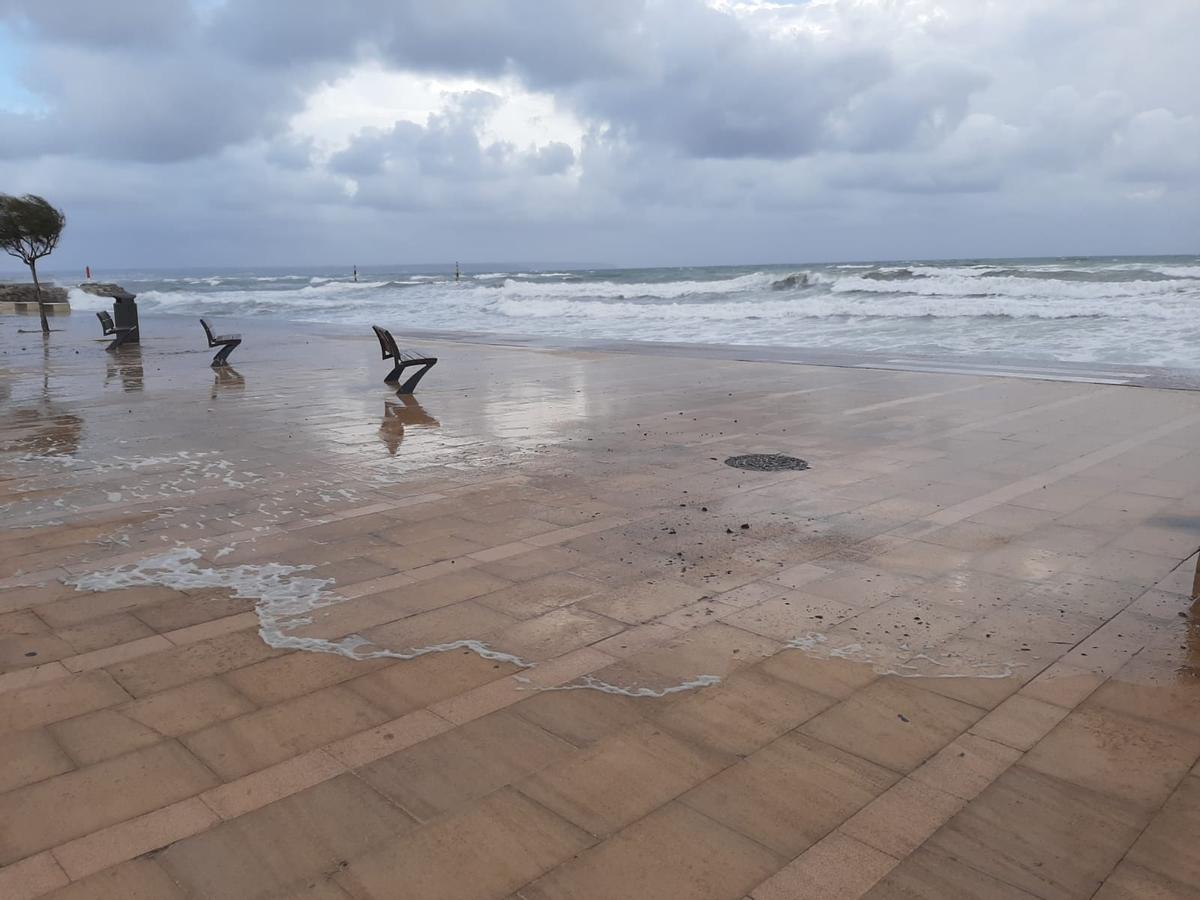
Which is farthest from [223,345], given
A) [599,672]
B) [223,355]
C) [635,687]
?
[635,687]

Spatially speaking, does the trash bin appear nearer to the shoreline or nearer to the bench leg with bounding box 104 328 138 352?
the bench leg with bounding box 104 328 138 352

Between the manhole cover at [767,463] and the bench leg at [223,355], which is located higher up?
the bench leg at [223,355]

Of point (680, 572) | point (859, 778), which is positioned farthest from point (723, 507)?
point (859, 778)

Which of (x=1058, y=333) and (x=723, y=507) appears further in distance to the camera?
(x=1058, y=333)

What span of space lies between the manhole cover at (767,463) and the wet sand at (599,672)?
0.54 ft

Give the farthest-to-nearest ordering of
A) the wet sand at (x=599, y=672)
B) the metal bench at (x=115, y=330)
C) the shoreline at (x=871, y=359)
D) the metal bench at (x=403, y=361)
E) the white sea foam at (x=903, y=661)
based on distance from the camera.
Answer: the metal bench at (x=115, y=330) < the shoreline at (x=871, y=359) < the metal bench at (x=403, y=361) < the white sea foam at (x=903, y=661) < the wet sand at (x=599, y=672)

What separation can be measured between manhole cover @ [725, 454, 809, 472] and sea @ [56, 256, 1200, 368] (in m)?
10.2

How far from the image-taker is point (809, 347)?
18.3m

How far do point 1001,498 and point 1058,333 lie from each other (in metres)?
16.7

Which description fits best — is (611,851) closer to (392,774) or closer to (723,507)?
(392,774)

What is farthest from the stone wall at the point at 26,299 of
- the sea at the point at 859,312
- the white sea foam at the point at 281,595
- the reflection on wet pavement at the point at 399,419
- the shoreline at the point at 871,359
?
the white sea foam at the point at 281,595

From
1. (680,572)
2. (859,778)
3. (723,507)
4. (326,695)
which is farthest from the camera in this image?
(723,507)

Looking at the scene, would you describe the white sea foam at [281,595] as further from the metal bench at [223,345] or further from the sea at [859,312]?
the sea at [859,312]

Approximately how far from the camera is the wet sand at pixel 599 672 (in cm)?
262
